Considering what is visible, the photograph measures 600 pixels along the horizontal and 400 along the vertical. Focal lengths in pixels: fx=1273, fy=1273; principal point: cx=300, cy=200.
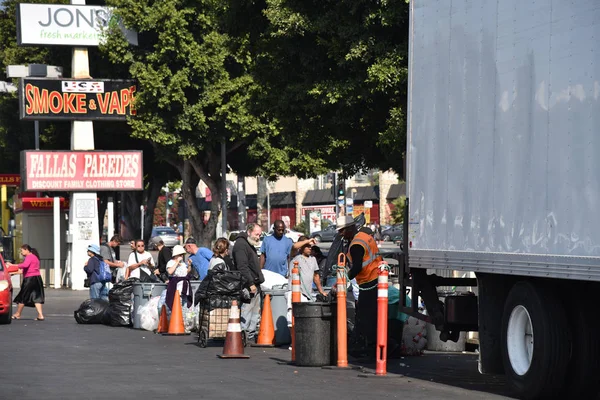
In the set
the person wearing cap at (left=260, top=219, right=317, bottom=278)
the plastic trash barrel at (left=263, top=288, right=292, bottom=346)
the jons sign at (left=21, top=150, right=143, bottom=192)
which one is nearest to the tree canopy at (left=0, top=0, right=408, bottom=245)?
the jons sign at (left=21, top=150, right=143, bottom=192)

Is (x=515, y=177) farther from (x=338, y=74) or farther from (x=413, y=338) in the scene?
(x=338, y=74)

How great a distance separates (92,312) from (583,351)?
50.6ft

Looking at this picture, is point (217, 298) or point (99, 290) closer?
point (217, 298)

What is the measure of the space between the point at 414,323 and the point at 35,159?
23.8 metres

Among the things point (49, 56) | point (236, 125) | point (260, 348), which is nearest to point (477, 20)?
point (260, 348)

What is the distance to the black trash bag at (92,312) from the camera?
24984mm

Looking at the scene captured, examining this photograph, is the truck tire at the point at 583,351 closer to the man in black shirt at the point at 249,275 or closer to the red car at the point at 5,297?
the man in black shirt at the point at 249,275

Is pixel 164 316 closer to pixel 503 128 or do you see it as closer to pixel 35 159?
pixel 503 128

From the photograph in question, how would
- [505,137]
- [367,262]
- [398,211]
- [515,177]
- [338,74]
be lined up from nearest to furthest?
[515,177] < [505,137] < [367,262] < [338,74] < [398,211]

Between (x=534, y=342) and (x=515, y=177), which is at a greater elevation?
(x=515, y=177)

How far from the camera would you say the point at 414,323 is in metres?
17.5

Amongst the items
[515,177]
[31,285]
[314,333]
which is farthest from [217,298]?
[31,285]

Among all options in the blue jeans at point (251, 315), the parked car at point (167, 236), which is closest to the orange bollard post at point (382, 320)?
the blue jeans at point (251, 315)

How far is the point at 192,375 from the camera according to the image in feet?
46.3
